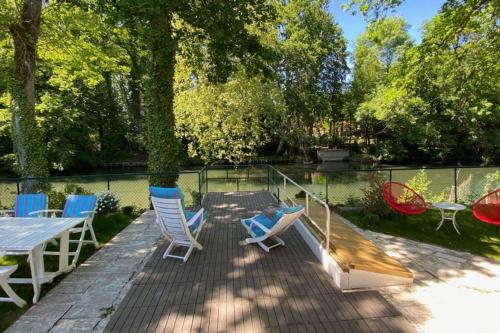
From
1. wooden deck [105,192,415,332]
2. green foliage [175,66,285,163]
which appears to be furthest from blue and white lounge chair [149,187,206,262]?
green foliage [175,66,285,163]

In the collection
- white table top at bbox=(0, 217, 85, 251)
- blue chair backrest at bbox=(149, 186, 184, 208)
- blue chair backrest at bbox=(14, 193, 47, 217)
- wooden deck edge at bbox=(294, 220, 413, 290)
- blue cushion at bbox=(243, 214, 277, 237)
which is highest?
blue chair backrest at bbox=(149, 186, 184, 208)

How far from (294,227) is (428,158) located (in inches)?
1054

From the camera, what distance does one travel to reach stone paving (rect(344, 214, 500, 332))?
9.20ft

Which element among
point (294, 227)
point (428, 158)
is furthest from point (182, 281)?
point (428, 158)

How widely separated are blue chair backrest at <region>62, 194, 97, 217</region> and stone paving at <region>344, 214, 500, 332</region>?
4.25m

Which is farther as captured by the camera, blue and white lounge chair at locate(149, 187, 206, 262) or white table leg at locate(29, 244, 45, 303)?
blue and white lounge chair at locate(149, 187, 206, 262)

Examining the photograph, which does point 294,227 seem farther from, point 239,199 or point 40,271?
point 40,271

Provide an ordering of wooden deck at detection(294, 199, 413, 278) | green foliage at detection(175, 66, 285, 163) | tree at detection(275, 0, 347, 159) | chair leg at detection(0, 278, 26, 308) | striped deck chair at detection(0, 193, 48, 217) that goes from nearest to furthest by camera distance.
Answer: chair leg at detection(0, 278, 26, 308) < wooden deck at detection(294, 199, 413, 278) < striped deck chair at detection(0, 193, 48, 217) < green foliage at detection(175, 66, 285, 163) < tree at detection(275, 0, 347, 159)

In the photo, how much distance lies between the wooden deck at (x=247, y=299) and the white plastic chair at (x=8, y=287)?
1.04m

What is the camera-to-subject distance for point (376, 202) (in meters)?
6.55

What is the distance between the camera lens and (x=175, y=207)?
163 inches

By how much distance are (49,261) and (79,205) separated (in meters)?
0.89

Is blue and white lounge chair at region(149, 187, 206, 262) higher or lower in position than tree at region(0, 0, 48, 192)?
lower

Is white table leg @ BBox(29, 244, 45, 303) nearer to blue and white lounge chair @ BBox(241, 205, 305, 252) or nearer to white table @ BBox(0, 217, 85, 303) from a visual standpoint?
white table @ BBox(0, 217, 85, 303)
